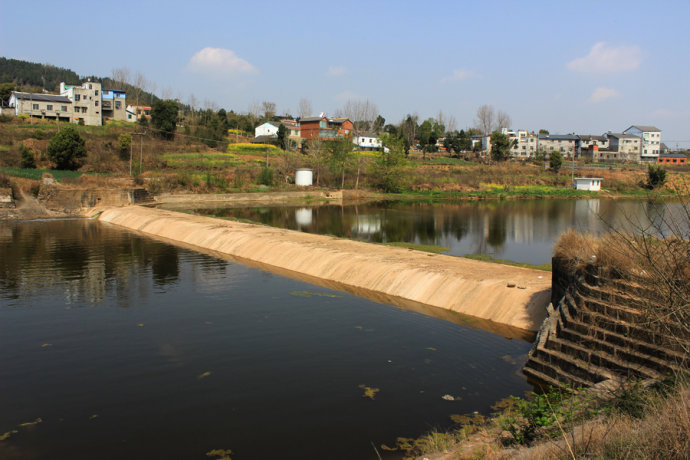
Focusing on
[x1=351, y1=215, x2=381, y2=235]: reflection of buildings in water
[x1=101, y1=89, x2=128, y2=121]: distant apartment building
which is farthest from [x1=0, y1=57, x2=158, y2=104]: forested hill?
[x1=351, y1=215, x2=381, y2=235]: reflection of buildings in water

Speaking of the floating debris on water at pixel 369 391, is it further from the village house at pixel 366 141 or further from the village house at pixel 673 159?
the village house at pixel 673 159

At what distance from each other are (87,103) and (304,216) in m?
48.5

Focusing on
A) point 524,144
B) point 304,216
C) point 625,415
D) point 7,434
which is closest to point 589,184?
point 524,144

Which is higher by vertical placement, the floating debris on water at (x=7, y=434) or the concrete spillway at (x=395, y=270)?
the concrete spillway at (x=395, y=270)

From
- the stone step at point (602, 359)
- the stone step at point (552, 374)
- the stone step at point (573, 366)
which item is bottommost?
the stone step at point (552, 374)

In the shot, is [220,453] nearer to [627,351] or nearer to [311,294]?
[627,351]

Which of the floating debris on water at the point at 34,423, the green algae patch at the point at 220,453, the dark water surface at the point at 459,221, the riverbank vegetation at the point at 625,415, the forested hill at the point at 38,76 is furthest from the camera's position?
the forested hill at the point at 38,76

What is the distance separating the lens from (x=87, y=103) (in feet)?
246

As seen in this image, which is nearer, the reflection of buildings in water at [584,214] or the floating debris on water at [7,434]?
the floating debris on water at [7,434]

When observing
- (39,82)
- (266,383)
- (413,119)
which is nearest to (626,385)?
(266,383)

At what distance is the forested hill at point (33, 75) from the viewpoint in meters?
136

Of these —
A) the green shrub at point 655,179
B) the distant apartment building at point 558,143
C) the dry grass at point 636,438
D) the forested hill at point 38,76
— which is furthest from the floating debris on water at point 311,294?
the forested hill at point 38,76

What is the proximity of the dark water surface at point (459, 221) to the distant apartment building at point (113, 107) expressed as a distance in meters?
43.2

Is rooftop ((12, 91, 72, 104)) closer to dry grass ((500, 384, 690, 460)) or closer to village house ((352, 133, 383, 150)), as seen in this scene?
village house ((352, 133, 383, 150))
